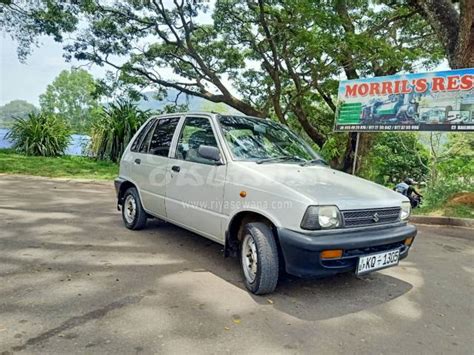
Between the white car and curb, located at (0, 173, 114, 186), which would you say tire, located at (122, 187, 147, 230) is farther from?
curb, located at (0, 173, 114, 186)

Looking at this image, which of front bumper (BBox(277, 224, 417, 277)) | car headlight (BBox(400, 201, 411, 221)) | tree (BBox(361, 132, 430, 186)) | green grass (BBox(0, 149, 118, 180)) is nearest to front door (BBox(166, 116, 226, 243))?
front bumper (BBox(277, 224, 417, 277))

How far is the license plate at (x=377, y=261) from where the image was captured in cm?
306

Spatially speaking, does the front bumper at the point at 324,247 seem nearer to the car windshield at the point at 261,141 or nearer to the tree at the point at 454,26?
the car windshield at the point at 261,141

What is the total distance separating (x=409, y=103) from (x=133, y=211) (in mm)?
5532

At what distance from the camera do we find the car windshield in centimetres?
379

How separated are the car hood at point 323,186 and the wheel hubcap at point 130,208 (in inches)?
88.5

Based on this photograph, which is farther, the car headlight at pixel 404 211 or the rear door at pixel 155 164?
the rear door at pixel 155 164

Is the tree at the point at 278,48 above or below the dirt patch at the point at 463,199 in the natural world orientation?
above

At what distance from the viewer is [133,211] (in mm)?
5141

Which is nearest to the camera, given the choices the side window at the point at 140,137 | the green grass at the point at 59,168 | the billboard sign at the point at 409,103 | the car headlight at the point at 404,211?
the car headlight at the point at 404,211

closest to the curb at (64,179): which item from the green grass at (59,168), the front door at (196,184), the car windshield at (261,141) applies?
the green grass at (59,168)

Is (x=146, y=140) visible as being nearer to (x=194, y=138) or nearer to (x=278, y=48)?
(x=194, y=138)

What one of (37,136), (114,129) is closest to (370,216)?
(114,129)

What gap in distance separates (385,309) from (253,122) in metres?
2.38
